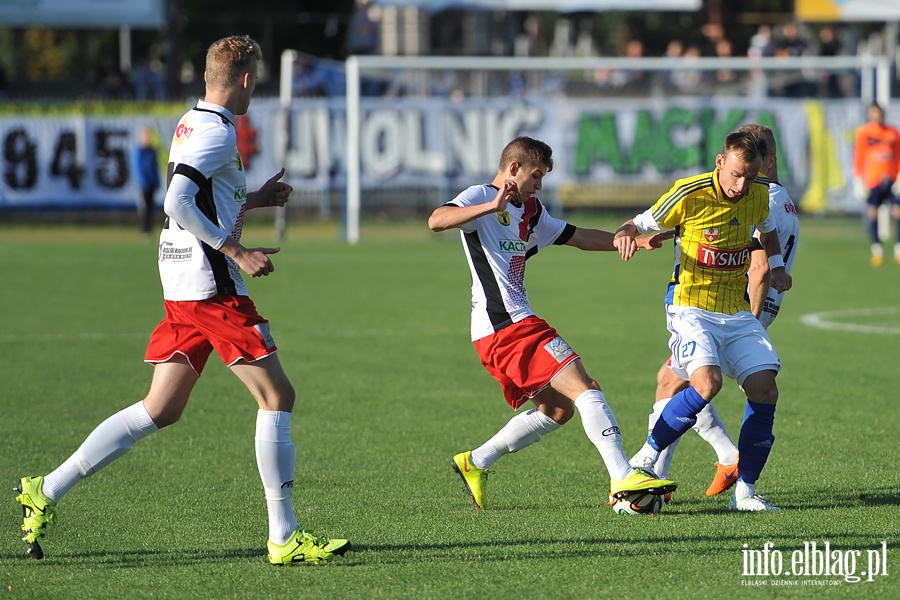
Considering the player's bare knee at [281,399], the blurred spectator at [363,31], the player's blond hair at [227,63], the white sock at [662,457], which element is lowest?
the white sock at [662,457]

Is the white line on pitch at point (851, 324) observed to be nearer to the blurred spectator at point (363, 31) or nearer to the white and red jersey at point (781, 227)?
the white and red jersey at point (781, 227)

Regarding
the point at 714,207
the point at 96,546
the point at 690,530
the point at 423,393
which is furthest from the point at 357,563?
the point at 423,393

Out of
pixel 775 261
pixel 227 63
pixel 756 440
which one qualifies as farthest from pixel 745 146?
pixel 227 63

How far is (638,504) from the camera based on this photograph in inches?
223

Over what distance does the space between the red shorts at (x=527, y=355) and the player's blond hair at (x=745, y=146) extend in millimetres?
1222

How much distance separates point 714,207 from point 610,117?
1881cm

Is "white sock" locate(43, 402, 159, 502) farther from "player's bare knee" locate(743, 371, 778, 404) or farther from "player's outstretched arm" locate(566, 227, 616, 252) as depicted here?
"player's bare knee" locate(743, 371, 778, 404)

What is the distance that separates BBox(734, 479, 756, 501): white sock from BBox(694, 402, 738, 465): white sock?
1.45ft

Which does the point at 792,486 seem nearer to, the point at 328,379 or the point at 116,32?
the point at 328,379

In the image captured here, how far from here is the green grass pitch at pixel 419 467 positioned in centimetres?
489

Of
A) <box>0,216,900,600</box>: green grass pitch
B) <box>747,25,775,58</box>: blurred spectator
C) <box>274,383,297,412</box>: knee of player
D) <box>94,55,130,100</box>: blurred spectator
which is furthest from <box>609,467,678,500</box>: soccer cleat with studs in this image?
<box>747,25,775,58</box>: blurred spectator

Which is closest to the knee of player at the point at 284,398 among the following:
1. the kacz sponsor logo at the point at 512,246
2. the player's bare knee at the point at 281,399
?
the player's bare knee at the point at 281,399

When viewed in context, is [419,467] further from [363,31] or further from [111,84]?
[363,31]

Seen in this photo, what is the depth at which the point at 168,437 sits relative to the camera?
7.77m
